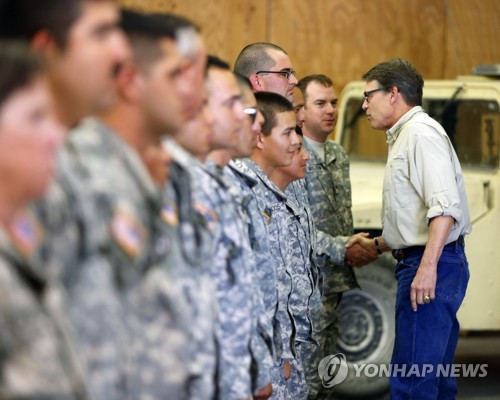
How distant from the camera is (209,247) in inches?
116

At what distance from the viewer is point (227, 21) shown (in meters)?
9.26

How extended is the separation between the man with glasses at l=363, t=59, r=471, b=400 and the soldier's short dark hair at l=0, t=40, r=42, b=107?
10.8 feet

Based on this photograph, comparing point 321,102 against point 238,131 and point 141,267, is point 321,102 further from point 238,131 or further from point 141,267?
point 141,267

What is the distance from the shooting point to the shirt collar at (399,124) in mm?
5477

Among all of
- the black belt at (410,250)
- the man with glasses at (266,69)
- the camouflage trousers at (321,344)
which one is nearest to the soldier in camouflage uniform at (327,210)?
the camouflage trousers at (321,344)

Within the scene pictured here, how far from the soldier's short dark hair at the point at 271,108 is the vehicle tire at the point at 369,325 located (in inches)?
92.3

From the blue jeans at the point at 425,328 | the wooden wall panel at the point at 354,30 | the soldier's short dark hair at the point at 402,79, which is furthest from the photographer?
the wooden wall panel at the point at 354,30

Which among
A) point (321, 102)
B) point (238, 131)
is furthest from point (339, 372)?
point (238, 131)

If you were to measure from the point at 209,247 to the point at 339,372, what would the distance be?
147 inches

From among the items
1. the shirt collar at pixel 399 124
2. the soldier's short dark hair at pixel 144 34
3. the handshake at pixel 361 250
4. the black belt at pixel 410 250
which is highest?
the soldier's short dark hair at pixel 144 34

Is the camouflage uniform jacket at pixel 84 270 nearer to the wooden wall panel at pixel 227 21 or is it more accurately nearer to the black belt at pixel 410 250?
the black belt at pixel 410 250

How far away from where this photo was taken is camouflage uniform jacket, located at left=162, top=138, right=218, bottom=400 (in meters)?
2.77

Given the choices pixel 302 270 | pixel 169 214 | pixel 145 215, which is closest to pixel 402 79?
pixel 302 270

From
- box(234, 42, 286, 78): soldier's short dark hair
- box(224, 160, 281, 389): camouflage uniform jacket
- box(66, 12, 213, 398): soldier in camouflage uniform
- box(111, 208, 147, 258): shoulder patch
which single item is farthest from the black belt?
box(111, 208, 147, 258): shoulder patch
